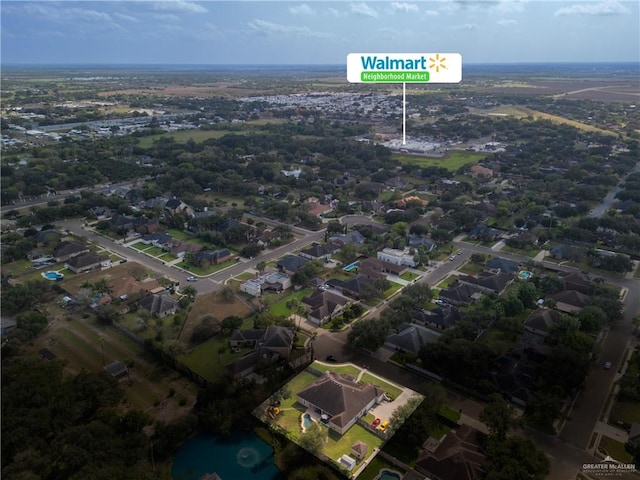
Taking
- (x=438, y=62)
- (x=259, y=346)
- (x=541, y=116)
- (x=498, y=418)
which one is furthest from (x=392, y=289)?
(x=541, y=116)

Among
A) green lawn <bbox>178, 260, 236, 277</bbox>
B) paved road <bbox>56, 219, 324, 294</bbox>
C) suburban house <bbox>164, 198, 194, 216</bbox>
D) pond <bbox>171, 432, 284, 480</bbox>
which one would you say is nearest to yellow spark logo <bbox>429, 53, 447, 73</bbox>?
pond <bbox>171, 432, 284, 480</bbox>

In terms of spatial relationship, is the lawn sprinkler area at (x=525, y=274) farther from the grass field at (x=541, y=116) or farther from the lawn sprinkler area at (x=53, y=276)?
the grass field at (x=541, y=116)

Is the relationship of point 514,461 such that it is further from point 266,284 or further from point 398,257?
point 398,257

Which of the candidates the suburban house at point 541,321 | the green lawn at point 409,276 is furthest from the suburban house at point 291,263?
the suburban house at point 541,321

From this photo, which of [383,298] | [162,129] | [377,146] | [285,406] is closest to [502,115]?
[377,146]

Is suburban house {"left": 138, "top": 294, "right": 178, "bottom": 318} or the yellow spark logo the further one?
suburban house {"left": 138, "top": 294, "right": 178, "bottom": 318}

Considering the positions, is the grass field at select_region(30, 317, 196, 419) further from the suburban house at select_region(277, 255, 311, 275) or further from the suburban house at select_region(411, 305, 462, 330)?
the suburban house at select_region(411, 305, 462, 330)
